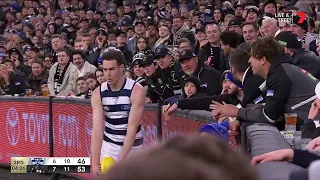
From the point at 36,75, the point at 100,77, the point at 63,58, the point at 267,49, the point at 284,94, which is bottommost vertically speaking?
the point at 36,75

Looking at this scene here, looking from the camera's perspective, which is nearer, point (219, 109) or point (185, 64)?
point (219, 109)

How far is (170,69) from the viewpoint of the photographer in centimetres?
1132

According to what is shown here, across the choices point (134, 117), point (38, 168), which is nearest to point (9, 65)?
point (38, 168)

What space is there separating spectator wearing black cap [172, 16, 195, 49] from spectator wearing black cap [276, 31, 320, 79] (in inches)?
255

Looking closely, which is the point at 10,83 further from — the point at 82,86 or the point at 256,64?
the point at 256,64

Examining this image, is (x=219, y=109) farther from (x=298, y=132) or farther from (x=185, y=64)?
(x=185, y=64)

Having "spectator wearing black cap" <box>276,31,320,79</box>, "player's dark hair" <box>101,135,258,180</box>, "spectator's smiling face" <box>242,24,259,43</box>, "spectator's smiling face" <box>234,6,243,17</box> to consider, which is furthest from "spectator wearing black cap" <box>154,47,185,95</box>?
"player's dark hair" <box>101,135,258,180</box>

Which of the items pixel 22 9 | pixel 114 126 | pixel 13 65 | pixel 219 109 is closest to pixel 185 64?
pixel 114 126

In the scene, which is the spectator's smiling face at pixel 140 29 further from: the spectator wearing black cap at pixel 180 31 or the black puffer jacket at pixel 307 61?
the black puffer jacket at pixel 307 61

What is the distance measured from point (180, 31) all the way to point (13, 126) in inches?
151

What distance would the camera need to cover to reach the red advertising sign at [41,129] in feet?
39.2

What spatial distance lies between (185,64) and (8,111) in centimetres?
470

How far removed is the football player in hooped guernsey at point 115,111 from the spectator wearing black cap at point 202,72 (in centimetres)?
180

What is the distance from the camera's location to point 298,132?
571cm
